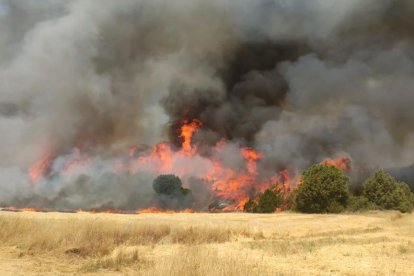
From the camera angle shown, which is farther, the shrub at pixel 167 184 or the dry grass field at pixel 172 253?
the shrub at pixel 167 184

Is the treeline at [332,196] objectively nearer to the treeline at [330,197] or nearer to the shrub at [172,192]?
the treeline at [330,197]

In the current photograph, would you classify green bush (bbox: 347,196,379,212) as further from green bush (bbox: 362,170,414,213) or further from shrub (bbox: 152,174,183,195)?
shrub (bbox: 152,174,183,195)

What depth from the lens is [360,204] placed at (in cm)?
8481

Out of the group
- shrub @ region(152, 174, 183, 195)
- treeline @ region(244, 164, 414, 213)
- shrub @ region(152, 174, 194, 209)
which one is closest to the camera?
treeline @ region(244, 164, 414, 213)

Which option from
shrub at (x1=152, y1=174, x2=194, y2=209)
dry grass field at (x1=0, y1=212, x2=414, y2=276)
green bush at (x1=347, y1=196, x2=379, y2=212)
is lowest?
dry grass field at (x1=0, y1=212, x2=414, y2=276)

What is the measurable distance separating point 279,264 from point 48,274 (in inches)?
437

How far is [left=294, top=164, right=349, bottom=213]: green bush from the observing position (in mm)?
79500

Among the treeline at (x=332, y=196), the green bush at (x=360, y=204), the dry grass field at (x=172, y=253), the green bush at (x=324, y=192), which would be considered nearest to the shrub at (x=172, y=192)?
the treeline at (x=332, y=196)

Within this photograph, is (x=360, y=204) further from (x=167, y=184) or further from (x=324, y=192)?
(x=167, y=184)

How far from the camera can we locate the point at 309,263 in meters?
23.5

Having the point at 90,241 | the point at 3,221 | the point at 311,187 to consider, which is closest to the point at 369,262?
the point at 90,241

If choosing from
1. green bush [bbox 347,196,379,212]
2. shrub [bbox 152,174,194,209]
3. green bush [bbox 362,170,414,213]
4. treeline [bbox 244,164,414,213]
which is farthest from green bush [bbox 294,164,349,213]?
shrub [bbox 152,174,194,209]

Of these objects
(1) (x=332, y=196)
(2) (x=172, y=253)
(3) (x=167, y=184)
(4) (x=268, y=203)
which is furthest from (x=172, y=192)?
(2) (x=172, y=253)

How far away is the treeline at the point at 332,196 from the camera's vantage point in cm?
7975
